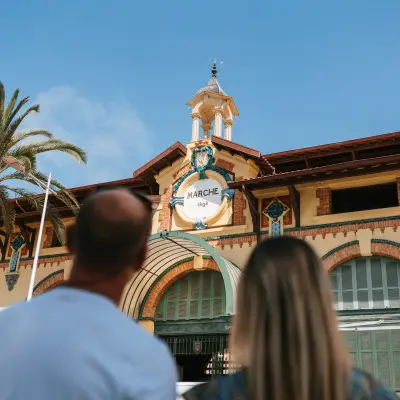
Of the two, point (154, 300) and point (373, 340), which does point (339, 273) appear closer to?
point (373, 340)

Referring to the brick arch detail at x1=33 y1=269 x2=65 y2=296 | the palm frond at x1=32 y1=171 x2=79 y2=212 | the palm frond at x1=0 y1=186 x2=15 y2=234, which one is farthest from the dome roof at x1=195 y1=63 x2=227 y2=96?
the brick arch detail at x1=33 y1=269 x2=65 y2=296

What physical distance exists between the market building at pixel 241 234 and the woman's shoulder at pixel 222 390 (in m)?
10.6

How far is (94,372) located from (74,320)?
0.17 meters

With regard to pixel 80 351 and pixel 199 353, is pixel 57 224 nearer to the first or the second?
pixel 199 353

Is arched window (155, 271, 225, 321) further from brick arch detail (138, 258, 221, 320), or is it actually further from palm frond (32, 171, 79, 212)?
palm frond (32, 171, 79, 212)

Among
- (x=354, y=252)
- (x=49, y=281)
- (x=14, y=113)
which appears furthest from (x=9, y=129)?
(x=354, y=252)

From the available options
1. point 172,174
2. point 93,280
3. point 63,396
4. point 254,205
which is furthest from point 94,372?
point 172,174

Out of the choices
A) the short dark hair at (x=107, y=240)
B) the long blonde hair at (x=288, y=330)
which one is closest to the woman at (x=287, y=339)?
the long blonde hair at (x=288, y=330)

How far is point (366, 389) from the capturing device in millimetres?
1668

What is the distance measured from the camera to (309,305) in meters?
1.68

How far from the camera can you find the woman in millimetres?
1597

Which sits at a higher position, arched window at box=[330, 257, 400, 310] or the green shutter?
arched window at box=[330, 257, 400, 310]

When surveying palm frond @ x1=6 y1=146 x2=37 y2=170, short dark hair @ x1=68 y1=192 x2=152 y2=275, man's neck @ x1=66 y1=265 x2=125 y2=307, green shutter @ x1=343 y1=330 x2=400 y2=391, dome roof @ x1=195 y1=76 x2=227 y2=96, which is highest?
dome roof @ x1=195 y1=76 x2=227 y2=96

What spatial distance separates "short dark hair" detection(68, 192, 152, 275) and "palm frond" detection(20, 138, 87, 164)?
14816mm
